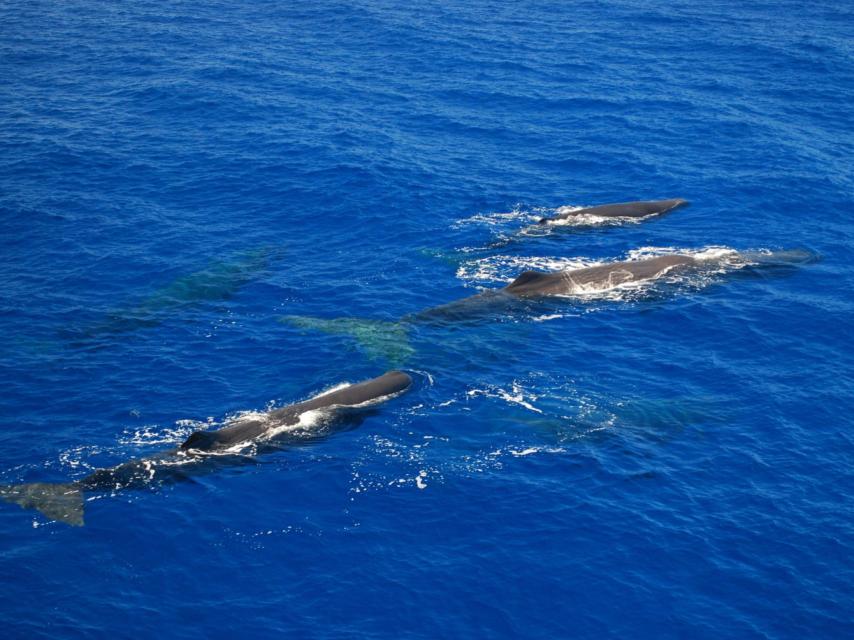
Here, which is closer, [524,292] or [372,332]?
[372,332]

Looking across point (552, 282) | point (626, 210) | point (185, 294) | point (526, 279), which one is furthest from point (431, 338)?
point (626, 210)

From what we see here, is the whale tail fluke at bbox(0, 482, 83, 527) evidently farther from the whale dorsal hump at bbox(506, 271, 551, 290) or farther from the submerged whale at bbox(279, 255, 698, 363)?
the whale dorsal hump at bbox(506, 271, 551, 290)

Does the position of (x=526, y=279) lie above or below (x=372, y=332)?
above

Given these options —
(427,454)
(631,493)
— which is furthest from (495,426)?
(631,493)

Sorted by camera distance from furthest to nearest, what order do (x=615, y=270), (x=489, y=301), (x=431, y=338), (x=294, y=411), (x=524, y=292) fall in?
(x=615, y=270), (x=524, y=292), (x=489, y=301), (x=431, y=338), (x=294, y=411)

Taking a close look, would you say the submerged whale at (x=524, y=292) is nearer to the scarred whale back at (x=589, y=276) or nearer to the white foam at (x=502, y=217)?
the scarred whale back at (x=589, y=276)

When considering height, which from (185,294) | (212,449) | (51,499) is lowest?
(51,499)

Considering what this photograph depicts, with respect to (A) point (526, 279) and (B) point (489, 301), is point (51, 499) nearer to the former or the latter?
(B) point (489, 301)
